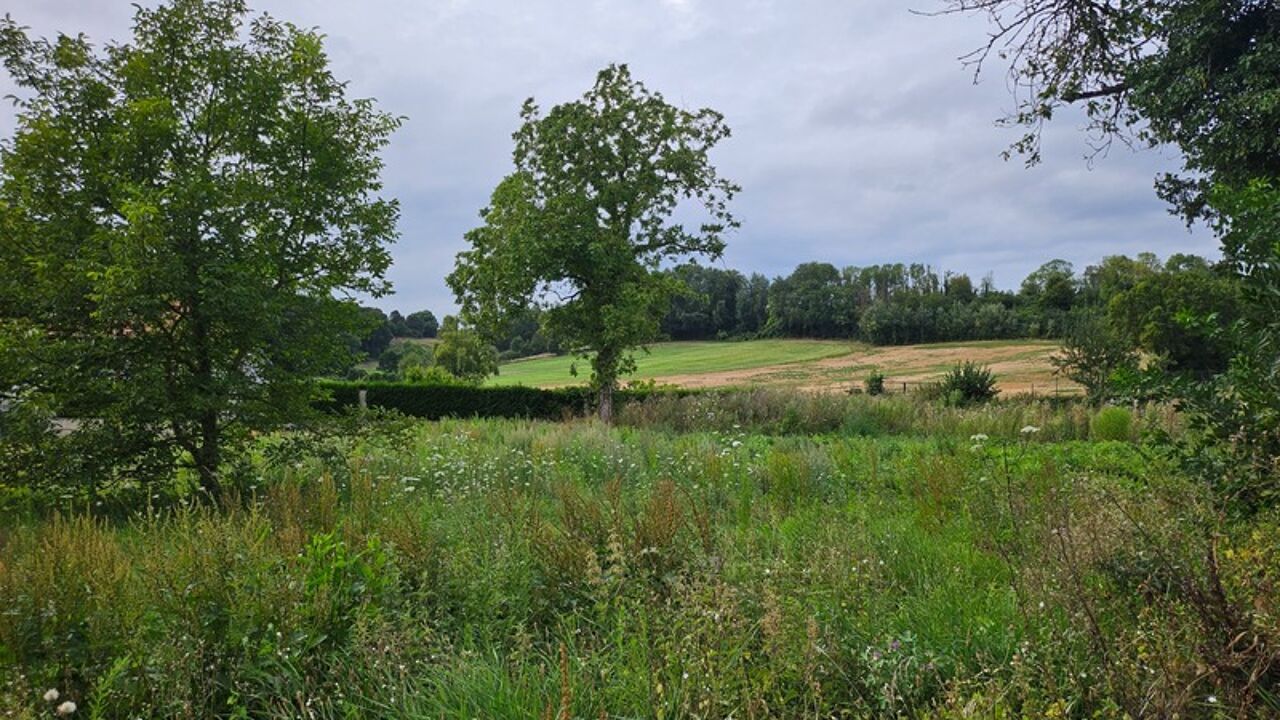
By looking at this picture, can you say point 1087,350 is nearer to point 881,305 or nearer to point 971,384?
point 971,384

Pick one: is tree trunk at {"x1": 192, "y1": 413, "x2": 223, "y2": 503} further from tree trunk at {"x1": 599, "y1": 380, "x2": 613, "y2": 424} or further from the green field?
the green field

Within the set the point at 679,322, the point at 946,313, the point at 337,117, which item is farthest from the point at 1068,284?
the point at 337,117

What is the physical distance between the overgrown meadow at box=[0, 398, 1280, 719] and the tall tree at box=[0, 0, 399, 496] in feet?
4.59

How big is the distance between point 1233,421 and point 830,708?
2.35 m

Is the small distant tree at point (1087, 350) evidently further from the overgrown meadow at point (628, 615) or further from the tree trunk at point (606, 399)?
the overgrown meadow at point (628, 615)

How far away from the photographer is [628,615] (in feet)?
9.80

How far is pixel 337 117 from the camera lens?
723 centimetres

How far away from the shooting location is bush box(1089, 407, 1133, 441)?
1198 centimetres

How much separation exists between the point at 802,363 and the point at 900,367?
7.97m

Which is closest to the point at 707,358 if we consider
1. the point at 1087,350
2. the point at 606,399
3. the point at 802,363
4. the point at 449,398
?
the point at 802,363

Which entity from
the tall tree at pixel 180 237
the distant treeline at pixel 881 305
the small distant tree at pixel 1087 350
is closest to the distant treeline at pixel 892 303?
the distant treeline at pixel 881 305

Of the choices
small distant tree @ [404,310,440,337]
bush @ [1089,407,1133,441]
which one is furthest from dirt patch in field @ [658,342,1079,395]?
small distant tree @ [404,310,440,337]

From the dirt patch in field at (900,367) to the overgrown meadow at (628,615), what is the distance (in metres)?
28.4

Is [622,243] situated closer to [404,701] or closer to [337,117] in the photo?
[337,117]
